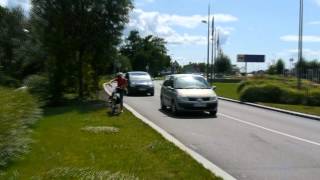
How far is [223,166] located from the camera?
11336mm

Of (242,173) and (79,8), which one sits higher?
(79,8)

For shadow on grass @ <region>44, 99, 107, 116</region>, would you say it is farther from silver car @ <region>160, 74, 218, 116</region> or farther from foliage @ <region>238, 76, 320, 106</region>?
foliage @ <region>238, 76, 320, 106</region>

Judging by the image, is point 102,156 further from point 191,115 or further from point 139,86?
point 139,86

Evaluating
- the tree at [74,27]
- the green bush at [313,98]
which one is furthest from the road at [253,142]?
the green bush at [313,98]

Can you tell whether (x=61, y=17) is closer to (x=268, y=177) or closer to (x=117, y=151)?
(x=117, y=151)

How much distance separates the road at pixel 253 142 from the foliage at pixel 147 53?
11106 cm

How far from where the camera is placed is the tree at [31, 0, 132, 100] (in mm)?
30938

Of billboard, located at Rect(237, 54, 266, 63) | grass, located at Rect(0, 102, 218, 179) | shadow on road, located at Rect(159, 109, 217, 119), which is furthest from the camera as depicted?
billboard, located at Rect(237, 54, 266, 63)

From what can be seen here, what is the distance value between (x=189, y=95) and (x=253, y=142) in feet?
28.4

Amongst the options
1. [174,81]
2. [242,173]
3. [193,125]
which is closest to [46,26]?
[174,81]

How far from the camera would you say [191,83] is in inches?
990

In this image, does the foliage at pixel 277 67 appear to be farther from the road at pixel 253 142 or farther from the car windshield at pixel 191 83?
the road at pixel 253 142

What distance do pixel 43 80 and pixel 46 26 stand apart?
10.5 ft

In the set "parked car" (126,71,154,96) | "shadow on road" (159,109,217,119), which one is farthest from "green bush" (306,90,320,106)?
"parked car" (126,71,154,96)
